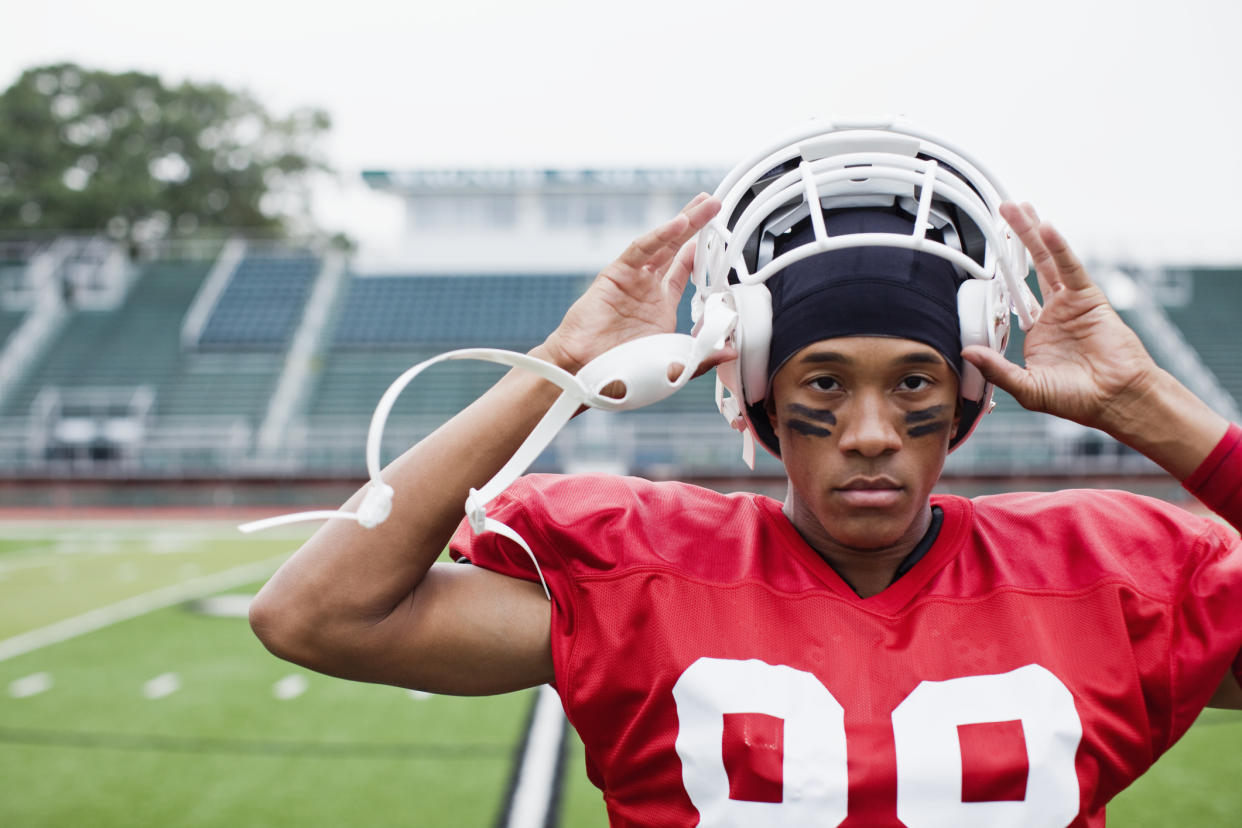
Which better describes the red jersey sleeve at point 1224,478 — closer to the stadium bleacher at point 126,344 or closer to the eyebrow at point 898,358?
the eyebrow at point 898,358

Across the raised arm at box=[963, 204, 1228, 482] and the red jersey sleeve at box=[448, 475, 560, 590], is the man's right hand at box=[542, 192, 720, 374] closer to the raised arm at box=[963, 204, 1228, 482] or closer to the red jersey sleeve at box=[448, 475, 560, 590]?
the red jersey sleeve at box=[448, 475, 560, 590]

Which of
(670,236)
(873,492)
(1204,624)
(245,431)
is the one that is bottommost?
(245,431)

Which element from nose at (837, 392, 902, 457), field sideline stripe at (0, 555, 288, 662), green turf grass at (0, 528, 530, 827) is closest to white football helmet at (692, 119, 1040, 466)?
nose at (837, 392, 902, 457)

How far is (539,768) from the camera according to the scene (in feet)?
11.1

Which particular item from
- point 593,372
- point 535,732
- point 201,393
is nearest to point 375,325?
point 201,393

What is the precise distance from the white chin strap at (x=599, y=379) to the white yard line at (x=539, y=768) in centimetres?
212

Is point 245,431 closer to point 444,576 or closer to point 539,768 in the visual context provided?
point 539,768

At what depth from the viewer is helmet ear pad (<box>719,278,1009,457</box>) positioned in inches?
44.2

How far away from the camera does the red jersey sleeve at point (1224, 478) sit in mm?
1146

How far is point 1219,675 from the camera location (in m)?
1.19

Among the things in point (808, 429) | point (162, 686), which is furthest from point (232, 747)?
point (808, 429)

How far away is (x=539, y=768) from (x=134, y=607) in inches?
157

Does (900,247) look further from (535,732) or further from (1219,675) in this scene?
(535,732)

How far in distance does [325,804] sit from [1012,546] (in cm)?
261
